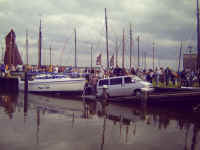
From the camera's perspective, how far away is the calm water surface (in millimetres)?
7273

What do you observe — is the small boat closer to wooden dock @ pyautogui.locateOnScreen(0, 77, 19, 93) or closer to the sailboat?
the sailboat

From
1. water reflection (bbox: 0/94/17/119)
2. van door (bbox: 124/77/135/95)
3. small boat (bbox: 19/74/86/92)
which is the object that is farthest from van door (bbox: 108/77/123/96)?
water reflection (bbox: 0/94/17/119)

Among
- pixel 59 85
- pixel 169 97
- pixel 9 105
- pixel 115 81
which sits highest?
pixel 115 81

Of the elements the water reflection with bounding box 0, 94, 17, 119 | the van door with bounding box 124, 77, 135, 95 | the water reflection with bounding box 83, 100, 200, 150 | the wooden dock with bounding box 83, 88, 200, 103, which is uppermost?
the van door with bounding box 124, 77, 135, 95

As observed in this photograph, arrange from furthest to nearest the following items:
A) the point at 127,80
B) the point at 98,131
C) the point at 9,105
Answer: the point at 127,80, the point at 9,105, the point at 98,131

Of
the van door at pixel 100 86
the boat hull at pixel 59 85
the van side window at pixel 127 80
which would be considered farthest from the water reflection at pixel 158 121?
the boat hull at pixel 59 85

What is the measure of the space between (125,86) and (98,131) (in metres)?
8.73

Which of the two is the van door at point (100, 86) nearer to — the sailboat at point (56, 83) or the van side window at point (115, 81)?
the van side window at point (115, 81)

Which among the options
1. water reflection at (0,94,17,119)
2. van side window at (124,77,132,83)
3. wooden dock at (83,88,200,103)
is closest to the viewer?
water reflection at (0,94,17,119)

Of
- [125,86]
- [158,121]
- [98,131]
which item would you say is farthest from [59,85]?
[98,131]

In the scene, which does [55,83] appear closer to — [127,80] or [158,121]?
[127,80]

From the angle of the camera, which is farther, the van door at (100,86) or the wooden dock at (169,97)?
the van door at (100,86)

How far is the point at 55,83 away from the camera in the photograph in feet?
71.8

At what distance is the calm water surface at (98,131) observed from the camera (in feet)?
23.9
